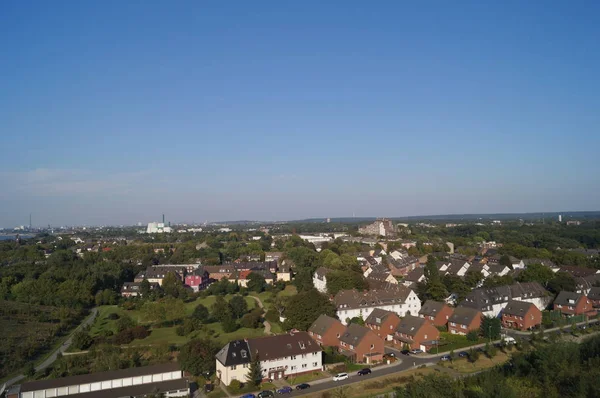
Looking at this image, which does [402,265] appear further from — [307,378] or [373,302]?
[307,378]

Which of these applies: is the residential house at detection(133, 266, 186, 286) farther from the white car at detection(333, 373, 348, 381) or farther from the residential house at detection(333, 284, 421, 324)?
the white car at detection(333, 373, 348, 381)

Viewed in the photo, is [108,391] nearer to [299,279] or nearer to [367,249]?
[299,279]

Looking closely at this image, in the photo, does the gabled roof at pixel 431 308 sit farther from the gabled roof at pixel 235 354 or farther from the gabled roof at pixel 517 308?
the gabled roof at pixel 235 354

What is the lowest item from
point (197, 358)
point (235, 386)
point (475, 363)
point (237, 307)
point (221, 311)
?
point (475, 363)

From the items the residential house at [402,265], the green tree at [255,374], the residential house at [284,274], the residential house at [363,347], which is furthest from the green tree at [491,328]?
the residential house at [284,274]

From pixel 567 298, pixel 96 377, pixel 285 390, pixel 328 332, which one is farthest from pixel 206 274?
pixel 567 298

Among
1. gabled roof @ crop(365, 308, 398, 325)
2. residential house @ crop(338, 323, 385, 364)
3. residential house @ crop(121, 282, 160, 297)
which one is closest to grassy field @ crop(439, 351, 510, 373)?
residential house @ crop(338, 323, 385, 364)
